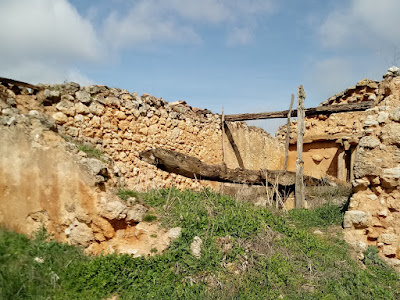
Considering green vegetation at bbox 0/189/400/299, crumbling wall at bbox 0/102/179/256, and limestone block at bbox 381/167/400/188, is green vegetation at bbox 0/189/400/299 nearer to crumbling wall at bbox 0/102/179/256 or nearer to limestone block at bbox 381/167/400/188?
crumbling wall at bbox 0/102/179/256

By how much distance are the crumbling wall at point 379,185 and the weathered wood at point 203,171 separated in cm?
271

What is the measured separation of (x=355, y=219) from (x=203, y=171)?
152 inches

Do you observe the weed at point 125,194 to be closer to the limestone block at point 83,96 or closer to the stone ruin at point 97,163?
the stone ruin at point 97,163

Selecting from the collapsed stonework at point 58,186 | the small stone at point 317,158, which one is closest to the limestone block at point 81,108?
the collapsed stonework at point 58,186

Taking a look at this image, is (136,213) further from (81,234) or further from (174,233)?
(81,234)

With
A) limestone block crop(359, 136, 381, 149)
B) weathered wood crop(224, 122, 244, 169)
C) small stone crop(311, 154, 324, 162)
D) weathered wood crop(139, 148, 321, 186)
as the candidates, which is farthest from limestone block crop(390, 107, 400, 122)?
small stone crop(311, 154, 324, 162)

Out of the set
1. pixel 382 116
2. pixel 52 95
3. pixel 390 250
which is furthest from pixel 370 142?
pixel 52 95

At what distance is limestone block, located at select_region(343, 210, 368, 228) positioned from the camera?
18.0 feet

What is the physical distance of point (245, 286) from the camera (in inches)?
163

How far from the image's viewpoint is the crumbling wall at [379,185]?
527 centimetres

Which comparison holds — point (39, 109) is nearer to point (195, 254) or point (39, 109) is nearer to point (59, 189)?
point (59, 189)

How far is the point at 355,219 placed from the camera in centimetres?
556

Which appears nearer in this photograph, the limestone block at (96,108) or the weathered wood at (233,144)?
the limestone block at (96,108)

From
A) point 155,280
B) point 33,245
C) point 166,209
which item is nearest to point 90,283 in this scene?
point 155,280
